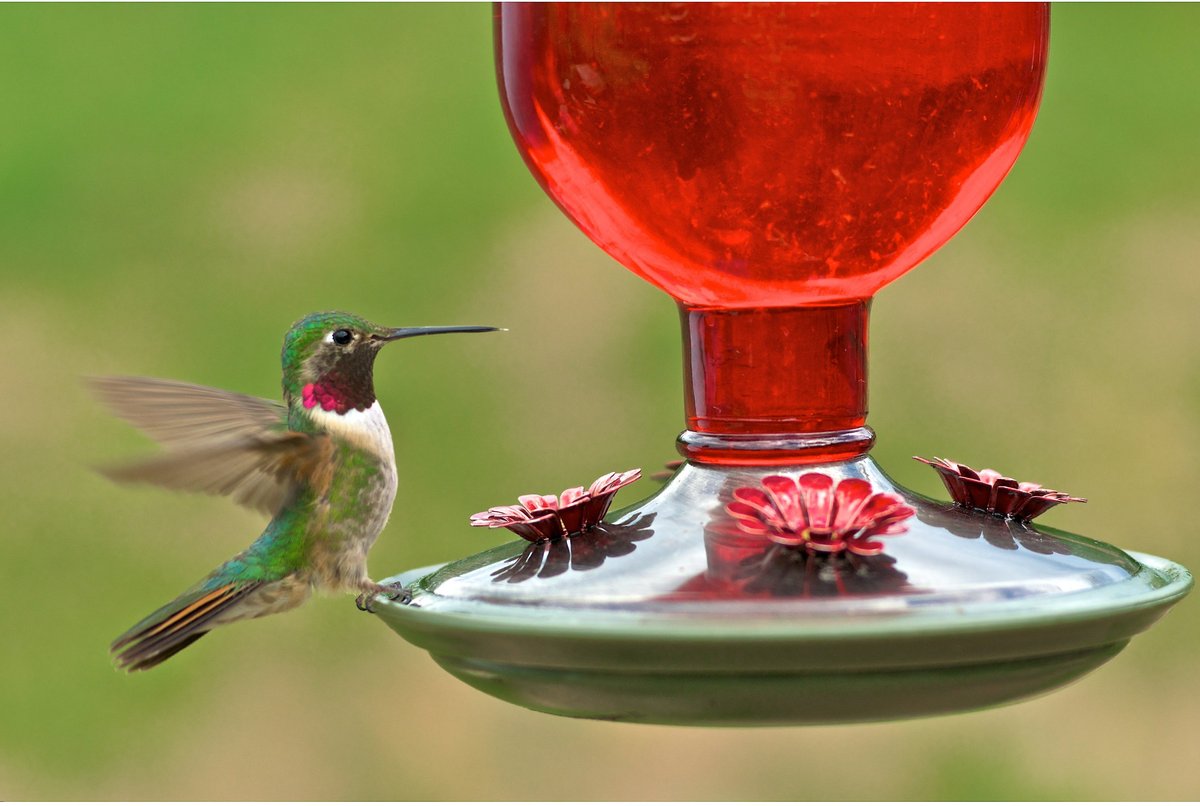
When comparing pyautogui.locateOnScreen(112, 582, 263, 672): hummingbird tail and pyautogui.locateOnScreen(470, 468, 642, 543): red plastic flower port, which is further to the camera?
pyautogui.locateOnScreen(112, 582, 263, 672): hummingbird tail

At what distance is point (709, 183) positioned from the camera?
1.96m

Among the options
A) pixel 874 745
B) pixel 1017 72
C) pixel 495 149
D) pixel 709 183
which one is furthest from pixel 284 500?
pixel 495 149

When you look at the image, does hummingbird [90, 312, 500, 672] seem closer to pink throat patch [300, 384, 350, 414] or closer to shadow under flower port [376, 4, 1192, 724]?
pink throat patch [300, 384, 350, 414]

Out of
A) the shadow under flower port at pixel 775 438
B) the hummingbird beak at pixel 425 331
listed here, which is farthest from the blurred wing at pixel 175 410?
the shadow under flower port at pixel 775 438

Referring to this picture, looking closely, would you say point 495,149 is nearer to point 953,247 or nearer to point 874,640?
point 953,247

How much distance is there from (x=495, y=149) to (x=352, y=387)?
10.2 feet

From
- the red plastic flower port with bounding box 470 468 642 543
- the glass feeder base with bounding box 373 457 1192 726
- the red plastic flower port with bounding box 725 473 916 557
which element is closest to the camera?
the glass feeder base with bounding box 373 457 1192 726

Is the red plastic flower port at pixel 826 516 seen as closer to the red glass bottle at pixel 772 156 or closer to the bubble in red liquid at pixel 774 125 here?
the red glass bottle at pixel 772 156

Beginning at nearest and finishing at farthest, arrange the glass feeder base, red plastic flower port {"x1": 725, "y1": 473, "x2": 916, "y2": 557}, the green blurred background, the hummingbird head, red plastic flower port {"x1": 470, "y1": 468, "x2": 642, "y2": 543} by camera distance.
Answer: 1. the glass feeder base
2. red plastic flower port {"x1": 725, "y1": 473, "x2": 916, "y2": 557}
3. red plastic flower port {"x1": 470, "y1": 468, "x2": 642, "y2": 543}
4. the hummingbird head
5. the green blurred background

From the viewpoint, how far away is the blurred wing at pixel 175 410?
2.66 meters

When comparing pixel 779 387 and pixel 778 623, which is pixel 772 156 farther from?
pixel 778 623

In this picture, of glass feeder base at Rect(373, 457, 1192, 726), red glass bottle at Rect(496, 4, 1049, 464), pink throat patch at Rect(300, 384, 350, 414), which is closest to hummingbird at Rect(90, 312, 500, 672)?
pink throat patch at Rect(300, 384, 350, 414)

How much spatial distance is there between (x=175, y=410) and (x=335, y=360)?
0.27m

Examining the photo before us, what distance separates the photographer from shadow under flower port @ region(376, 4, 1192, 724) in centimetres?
167
